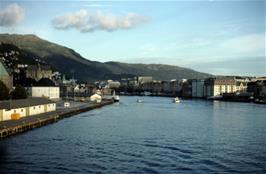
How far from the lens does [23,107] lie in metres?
39.7

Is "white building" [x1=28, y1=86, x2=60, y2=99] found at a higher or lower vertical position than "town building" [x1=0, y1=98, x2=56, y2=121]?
higher

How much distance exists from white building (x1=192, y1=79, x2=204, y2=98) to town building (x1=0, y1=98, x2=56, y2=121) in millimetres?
104048

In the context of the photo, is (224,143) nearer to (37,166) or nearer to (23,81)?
(37,166)

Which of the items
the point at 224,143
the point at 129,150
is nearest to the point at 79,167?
the point at 129,150

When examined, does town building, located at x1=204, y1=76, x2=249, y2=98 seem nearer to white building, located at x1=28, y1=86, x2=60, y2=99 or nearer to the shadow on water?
white building, located at x1=28, y1=86, x2=60, y2=99

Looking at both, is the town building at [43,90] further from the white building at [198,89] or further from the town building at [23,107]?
the white building at [198,89]

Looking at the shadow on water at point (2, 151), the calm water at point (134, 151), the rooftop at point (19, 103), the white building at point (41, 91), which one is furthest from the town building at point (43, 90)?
the shadow on water at point (2, 151)

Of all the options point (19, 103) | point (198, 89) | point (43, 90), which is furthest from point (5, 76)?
point (198, 89)

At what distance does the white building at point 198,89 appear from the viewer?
150575mm

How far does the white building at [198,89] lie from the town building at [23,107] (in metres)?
104

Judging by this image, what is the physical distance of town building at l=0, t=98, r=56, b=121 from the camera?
118 feet

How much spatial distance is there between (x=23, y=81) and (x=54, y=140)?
177ft

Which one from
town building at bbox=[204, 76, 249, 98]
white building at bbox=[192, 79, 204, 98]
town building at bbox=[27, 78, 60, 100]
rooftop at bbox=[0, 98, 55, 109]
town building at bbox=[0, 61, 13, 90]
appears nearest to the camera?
rooftop at bbox=[0, 98, 55, 109]

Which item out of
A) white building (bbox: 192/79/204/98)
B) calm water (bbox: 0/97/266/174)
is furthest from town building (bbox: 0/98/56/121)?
white building (bbox: 192/79/204/98)
